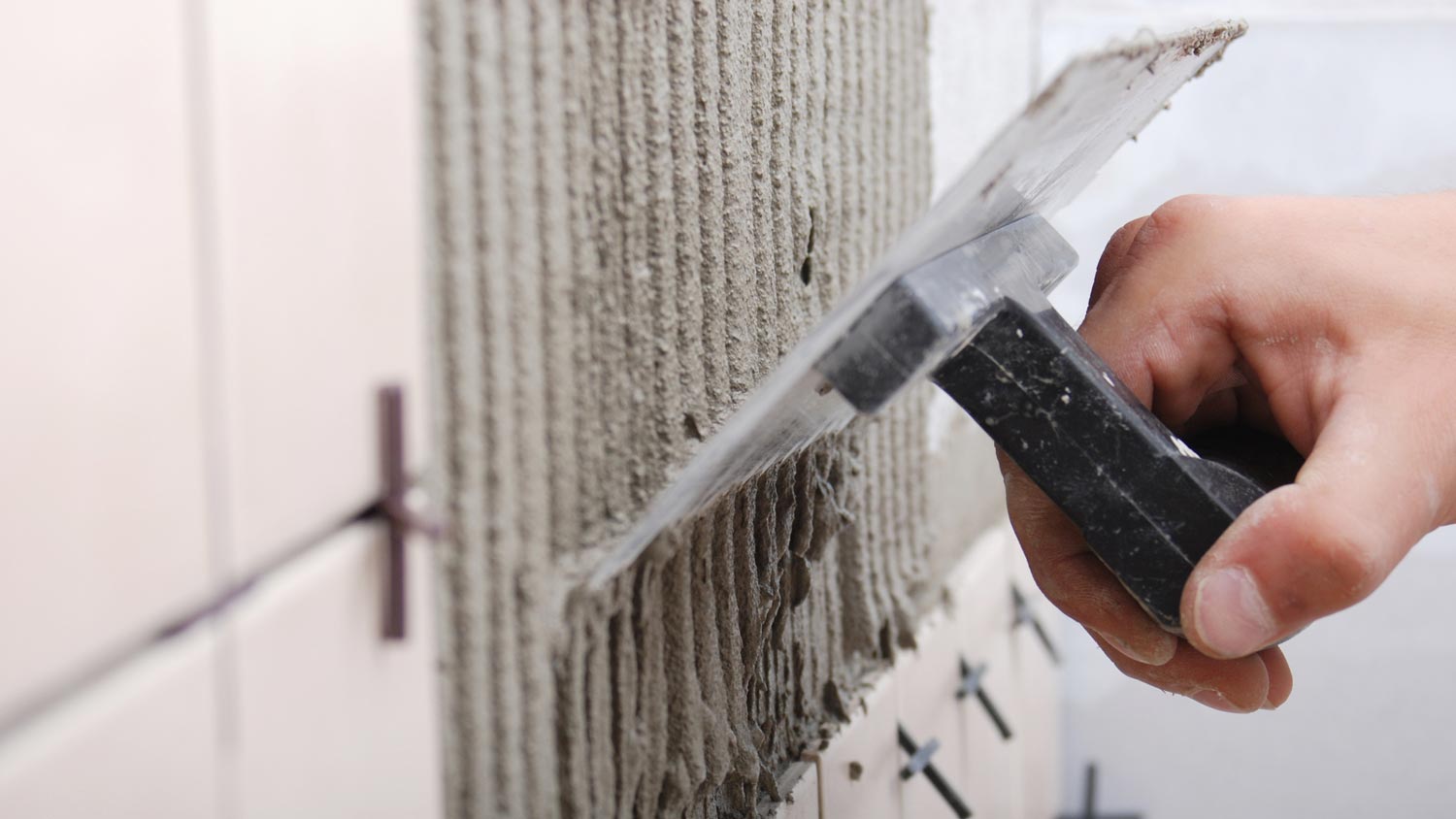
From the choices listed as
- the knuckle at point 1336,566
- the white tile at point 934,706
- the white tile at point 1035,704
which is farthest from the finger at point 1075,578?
the white tile at point 1035,704

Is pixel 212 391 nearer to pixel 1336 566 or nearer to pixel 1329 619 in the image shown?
pixel 1336 566

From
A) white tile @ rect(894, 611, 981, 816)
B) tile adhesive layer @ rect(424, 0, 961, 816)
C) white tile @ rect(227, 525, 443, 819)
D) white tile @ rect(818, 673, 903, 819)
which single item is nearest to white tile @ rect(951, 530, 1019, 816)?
white tile @ rect(894, 611, 981, 816)

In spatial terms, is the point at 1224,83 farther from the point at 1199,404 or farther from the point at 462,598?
the point at 462,598

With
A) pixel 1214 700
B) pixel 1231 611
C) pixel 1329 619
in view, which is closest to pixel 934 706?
pixel 1214 700

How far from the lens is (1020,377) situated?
1.30 ft

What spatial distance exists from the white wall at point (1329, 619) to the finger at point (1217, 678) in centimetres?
96

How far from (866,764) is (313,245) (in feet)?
1.58

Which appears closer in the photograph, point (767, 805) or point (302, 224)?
point (302, 224)

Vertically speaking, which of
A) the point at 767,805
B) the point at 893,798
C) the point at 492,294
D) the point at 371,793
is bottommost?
the point at 893,798

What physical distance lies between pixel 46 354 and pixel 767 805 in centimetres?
40

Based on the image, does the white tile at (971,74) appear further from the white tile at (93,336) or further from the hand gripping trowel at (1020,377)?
the white tile at (93,336)

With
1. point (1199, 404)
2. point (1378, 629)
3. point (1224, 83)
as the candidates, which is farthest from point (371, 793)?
point (1378, 629)

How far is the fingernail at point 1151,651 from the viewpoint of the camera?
19.0 inches

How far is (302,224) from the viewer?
252 mm
